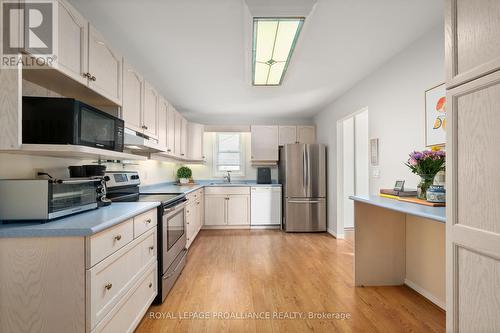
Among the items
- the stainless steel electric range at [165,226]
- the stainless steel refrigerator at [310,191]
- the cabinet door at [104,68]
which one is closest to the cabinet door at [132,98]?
the cabinet door at [104,68]

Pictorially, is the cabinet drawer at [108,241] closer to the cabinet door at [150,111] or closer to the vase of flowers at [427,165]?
the cabinet door at [150,111]

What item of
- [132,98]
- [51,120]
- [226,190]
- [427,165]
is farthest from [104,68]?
[226,190]

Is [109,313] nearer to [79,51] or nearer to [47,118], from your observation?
[47,118]

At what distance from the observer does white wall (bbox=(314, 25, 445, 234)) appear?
2086 millimetres

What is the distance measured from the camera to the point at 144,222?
182 centimetres

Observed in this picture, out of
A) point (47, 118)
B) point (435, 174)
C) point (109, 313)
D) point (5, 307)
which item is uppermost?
point (47, 118)

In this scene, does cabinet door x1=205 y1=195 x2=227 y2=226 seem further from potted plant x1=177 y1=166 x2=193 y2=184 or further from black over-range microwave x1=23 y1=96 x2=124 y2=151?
black over-range microwave x1=23 y1=96 x2=124 y2=151

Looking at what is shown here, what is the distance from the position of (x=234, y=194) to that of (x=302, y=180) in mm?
1380

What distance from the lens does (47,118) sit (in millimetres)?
1385

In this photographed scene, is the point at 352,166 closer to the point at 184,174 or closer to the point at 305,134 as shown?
the point at 305,134

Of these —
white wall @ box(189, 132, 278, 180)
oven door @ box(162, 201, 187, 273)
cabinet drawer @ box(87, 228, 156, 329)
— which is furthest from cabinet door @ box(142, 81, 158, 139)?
white wall @ box(189, 132, 278, 180)

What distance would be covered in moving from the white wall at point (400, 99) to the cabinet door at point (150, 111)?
2.67m

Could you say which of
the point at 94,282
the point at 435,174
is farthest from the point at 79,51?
the point at 435,174

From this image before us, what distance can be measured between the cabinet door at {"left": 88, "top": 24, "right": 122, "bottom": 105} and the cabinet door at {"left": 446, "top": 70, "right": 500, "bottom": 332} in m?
2.17
